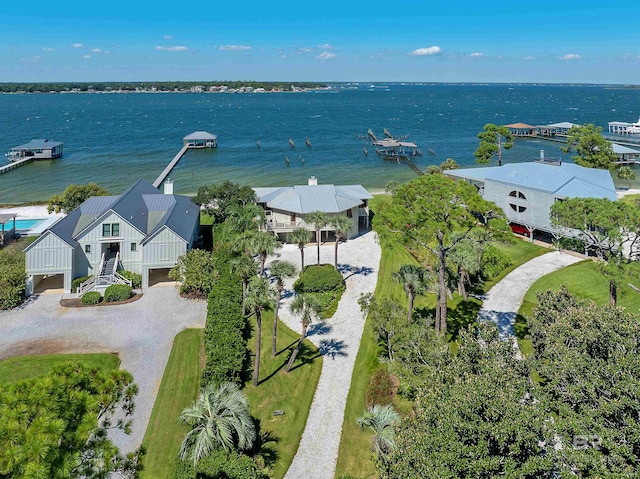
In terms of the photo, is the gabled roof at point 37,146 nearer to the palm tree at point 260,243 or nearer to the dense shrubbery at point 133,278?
the dense shrubbery at point 133,278

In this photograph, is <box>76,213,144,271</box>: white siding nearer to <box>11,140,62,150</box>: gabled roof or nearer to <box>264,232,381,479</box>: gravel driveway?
<box>264,232,381,479</box>: gravel driveway

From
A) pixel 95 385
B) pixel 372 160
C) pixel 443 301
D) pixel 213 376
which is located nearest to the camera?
pixel 95 385

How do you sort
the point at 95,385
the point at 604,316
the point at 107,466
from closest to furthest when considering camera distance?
the point at 107,466
the point at 95,385
the point at 604,316

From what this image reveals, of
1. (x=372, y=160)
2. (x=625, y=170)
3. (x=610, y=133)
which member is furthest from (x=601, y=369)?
(x=610, y=133)

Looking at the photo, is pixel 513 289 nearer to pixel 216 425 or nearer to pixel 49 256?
pixel 216 425

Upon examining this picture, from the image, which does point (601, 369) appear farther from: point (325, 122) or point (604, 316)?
point (325, 122)

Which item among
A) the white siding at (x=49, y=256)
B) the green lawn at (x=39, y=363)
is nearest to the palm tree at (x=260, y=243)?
the green lawn at (x=39, y=363)

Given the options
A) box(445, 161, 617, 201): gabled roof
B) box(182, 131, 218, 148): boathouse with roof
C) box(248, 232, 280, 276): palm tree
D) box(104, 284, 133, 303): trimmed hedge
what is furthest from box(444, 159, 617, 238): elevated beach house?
box(182, 131, 218, 148): boathouse with roof
